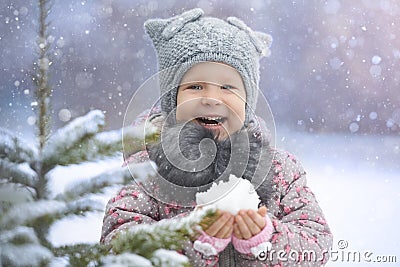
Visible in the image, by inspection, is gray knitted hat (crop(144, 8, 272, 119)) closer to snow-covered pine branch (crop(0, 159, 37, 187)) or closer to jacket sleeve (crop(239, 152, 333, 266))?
jacket sleeve (crop(239, 152, 333, 266))

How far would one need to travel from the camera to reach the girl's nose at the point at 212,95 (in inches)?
39.7

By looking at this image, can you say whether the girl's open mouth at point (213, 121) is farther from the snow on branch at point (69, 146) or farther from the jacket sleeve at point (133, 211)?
the snow on branch at point (69, 146)

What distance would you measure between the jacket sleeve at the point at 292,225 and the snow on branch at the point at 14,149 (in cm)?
53

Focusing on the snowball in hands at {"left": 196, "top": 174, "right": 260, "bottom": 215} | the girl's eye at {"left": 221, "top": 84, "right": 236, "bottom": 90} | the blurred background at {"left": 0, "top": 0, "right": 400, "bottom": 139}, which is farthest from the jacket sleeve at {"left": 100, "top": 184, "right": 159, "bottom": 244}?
the blurred background at {"left": 0, "top": 0, "right": 400, "bottom": 139}

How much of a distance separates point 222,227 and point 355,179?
43.3 inches

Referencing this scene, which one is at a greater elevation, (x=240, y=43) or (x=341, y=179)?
(x=240, y=43)

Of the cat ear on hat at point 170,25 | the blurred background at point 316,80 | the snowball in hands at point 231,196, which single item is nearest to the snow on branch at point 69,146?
the snowball in hands at point 231,196

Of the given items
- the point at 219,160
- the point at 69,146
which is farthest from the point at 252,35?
the point at 69,146

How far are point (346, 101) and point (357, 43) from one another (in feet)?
0.64

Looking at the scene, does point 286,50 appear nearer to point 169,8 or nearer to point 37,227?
point 169,8

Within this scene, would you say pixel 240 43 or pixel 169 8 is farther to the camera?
pixel 169 8

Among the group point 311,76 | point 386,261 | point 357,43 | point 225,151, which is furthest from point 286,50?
point 225,151

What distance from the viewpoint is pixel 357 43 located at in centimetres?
186

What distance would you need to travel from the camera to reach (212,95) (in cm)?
102
